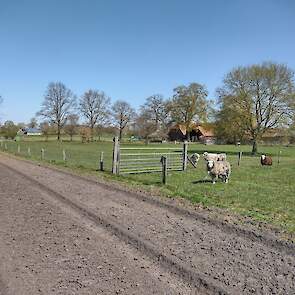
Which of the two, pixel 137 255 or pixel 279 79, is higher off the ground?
pixel 279 79

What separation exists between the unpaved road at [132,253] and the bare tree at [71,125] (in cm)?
Result: 7960

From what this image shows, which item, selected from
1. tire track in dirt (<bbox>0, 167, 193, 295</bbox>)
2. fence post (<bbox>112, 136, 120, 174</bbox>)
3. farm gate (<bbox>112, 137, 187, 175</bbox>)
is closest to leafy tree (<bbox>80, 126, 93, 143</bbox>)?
farm gate (<bbox>112, 137, 187, 175</bbox>)

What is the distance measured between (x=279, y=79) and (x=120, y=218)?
141ft

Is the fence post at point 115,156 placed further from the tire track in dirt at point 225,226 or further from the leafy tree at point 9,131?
the leafy tree at point 9,131

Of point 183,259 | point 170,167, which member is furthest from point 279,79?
point 183,259

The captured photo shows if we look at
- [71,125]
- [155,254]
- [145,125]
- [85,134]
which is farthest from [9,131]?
[155,254]

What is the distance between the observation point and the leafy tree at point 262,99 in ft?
150

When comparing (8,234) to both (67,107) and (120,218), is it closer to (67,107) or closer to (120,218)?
(120,218)

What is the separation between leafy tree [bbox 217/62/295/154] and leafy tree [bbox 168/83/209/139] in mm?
29569

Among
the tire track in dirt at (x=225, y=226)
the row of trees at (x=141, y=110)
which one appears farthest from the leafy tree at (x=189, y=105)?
the tire track in dirt at (x=225, y=226)

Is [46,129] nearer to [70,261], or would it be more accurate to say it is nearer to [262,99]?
[262,99]

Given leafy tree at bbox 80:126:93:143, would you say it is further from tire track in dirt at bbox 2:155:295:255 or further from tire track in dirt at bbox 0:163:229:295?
tire track in dirt at bbox 0:163:229:295

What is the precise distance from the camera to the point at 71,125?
88375 mm

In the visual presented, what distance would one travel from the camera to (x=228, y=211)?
9242 mm
